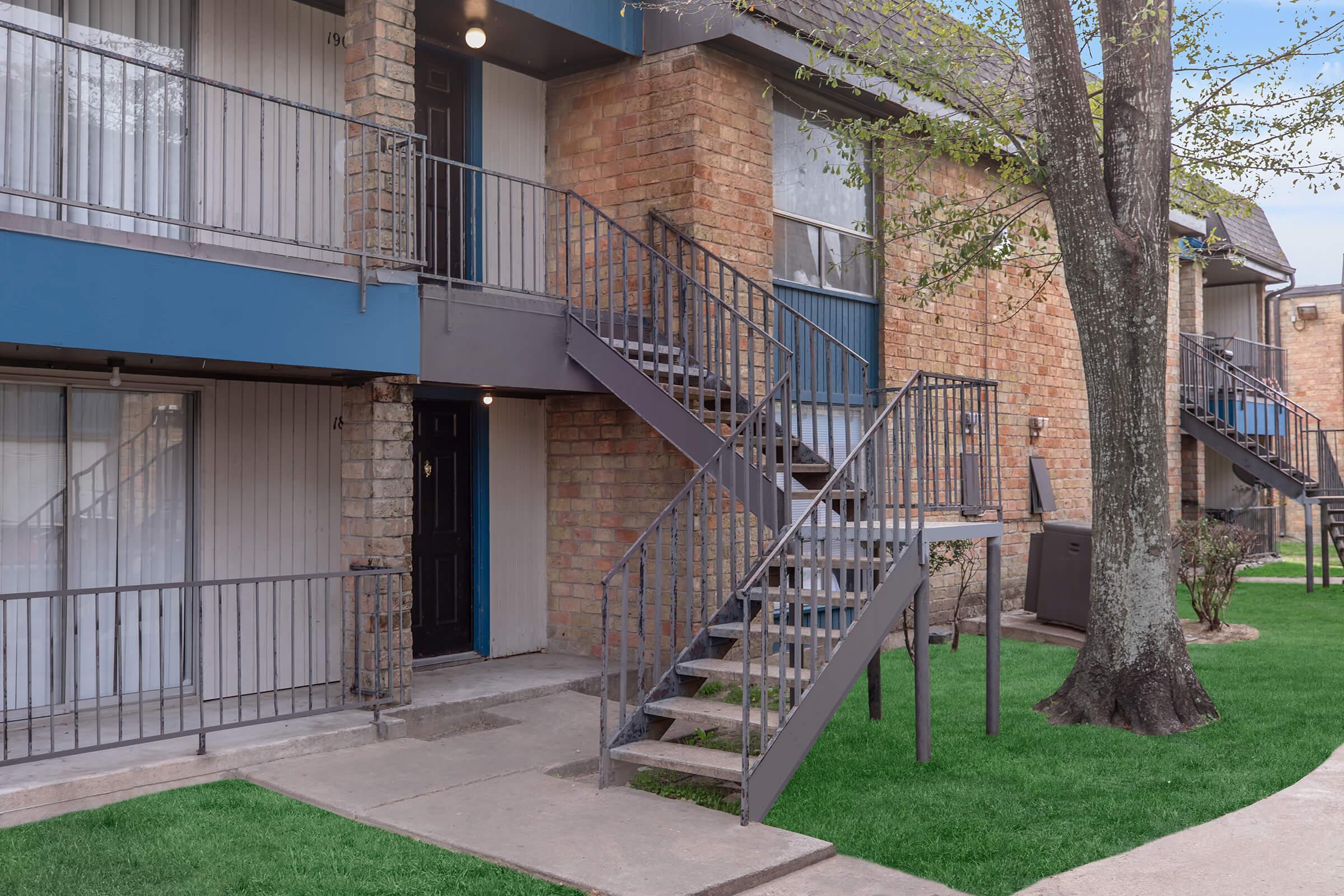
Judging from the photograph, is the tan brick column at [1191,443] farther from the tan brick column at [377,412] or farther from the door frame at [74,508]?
the door frame at [74,508]

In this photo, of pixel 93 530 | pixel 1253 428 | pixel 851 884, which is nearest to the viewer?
pixel 851 884

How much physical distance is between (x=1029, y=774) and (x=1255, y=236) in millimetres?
17215

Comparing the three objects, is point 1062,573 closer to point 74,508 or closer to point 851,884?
point 851,884

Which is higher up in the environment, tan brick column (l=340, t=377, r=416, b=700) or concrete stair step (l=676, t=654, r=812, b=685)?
tan brick column (l=340, t=377, r=416, b=700)

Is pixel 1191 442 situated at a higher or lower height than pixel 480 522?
higher

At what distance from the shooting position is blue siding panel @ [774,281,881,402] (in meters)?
10.6

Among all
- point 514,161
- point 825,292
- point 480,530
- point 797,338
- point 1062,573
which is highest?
point 514,161

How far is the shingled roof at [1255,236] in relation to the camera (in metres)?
18.6

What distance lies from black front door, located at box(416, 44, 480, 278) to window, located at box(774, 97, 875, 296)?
2813 millimetres

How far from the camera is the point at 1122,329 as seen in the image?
7750 mm

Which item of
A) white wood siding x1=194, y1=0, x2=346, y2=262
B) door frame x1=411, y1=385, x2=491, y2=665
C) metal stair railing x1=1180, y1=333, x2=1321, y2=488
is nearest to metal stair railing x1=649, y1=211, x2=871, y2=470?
door frame x1=411, y1=385, x2=491, y2=665

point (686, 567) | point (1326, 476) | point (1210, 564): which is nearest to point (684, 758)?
point (686, 567)

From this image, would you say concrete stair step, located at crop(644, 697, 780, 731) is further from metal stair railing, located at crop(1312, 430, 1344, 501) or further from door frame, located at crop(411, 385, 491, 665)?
metal stair railing, located at crop(1312, 430, 1344, 501)

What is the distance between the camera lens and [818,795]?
6.02 meters
